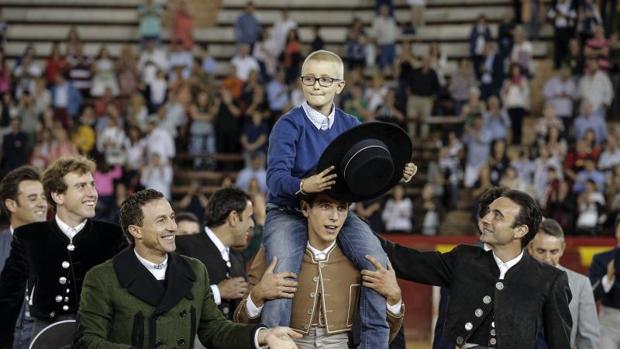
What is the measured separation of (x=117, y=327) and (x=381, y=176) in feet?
4.55

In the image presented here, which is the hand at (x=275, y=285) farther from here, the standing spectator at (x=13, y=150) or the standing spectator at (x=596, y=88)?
the standing spectator at (x=13, y=150)

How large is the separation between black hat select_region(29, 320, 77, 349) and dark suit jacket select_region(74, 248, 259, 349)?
536mm

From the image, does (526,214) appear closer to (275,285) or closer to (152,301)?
(275,285)

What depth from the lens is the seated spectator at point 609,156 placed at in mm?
15250

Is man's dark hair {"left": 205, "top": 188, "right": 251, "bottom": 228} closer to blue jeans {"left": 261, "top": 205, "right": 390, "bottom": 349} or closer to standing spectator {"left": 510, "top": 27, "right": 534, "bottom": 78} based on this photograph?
blue jeans {"left": 261, "top": 205, "right": 390, "bottom": 349}

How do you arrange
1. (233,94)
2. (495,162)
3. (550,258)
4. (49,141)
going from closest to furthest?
1. (550,258)
2. (495,162)
3. (49,141)
4. (233,94)

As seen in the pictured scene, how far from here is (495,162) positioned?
51.3ft

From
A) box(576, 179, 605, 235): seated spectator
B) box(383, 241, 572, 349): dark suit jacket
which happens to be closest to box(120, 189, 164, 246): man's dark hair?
box(383, 241, 572, 349): dark suit jacket

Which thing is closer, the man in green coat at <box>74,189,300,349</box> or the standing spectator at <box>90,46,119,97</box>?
the man in green coat at <box>74,189,300,349</box>

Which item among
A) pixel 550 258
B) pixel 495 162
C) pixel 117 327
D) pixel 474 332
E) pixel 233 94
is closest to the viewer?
pixel 117 327

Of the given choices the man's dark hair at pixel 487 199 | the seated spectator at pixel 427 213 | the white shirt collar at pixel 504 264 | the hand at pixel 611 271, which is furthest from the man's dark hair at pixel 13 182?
the seated spectator at pixel 427 213

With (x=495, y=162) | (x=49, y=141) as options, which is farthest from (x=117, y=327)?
(x=49, y=141)

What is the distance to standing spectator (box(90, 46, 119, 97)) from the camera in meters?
19.2

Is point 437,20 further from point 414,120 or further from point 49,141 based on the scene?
point 49,141
